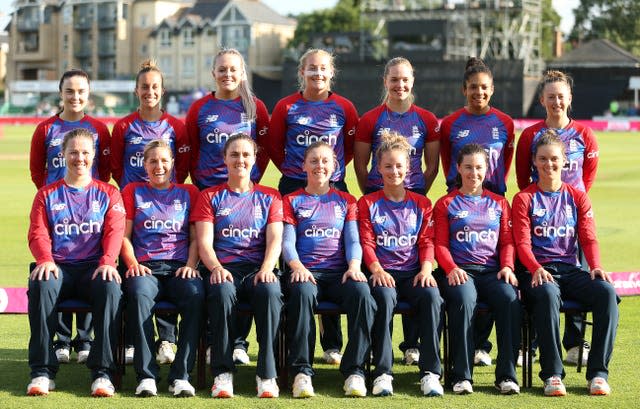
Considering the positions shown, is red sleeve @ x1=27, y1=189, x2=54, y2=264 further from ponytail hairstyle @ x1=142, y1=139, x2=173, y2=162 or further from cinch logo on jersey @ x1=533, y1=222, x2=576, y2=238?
cinch logo on jersey @ x1=533, y1=222, x2=576, y2=238

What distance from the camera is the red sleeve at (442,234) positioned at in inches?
277

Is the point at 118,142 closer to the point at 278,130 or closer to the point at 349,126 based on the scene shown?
the point at 278,130

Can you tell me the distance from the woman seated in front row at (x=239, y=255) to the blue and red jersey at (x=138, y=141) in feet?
2.46

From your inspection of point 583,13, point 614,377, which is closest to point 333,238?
point 614,377

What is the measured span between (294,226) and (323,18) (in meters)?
78.6

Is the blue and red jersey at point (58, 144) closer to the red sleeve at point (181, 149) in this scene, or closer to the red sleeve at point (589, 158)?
the red sleeve at point (181, 149)

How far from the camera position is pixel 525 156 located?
766 cm

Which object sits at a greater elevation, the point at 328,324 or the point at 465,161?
the point at 465,161

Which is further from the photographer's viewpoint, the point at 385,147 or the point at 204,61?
the point at 204,61

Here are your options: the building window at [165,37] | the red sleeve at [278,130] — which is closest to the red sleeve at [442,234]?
the red sleeve at [278,130]

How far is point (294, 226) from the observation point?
714 centimetres

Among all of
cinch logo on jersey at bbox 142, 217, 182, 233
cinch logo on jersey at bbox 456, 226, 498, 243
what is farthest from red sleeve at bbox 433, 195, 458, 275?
cinch logo on jersey at bbox 142, 217, 182, 233

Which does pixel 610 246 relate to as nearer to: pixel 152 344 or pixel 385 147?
pixel 385 147

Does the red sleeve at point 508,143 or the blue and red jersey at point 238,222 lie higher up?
the red sleeve at point 508,143
